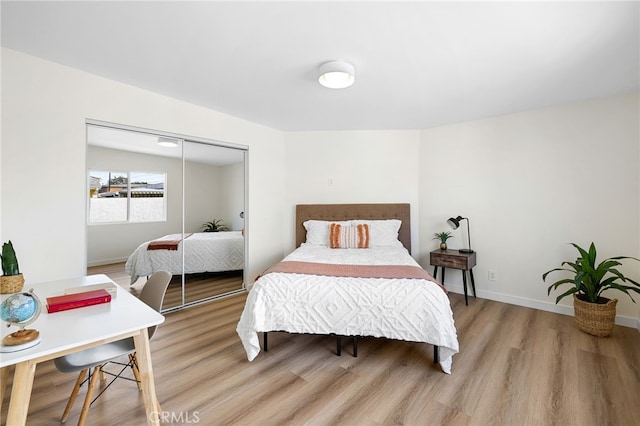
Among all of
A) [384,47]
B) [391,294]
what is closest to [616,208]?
[391,294]

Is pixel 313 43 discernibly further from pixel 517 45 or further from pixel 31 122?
pixel 31 122

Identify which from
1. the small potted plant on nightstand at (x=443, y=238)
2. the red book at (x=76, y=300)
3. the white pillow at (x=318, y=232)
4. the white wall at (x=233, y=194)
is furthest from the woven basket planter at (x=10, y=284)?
the small potted plant on nightstand at (x=443, y=238)

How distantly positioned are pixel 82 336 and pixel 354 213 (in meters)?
3.36

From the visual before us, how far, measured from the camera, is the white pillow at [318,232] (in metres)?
3.64

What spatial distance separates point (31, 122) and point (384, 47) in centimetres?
279

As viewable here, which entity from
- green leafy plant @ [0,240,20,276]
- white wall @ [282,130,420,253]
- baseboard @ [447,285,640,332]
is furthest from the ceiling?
baseboard @ [447,285,640,332]

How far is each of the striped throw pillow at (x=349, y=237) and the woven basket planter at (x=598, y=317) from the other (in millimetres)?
2174

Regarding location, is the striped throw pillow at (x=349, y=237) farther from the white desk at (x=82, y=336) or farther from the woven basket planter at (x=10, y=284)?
the woven basket planter at (x=10, y=284)

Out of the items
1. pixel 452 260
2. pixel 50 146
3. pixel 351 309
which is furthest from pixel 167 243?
pixel 452 260

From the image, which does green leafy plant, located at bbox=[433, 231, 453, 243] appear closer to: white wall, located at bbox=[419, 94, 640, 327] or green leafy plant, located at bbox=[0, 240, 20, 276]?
white wall, located at bbox=[419, 94, 640, 327]

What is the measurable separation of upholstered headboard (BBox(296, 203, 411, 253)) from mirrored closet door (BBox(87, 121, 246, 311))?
89 centimetres

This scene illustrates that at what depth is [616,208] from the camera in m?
2.74

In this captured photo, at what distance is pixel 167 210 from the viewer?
3.06 metres

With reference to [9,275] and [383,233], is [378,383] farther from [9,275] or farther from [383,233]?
[9,275]
